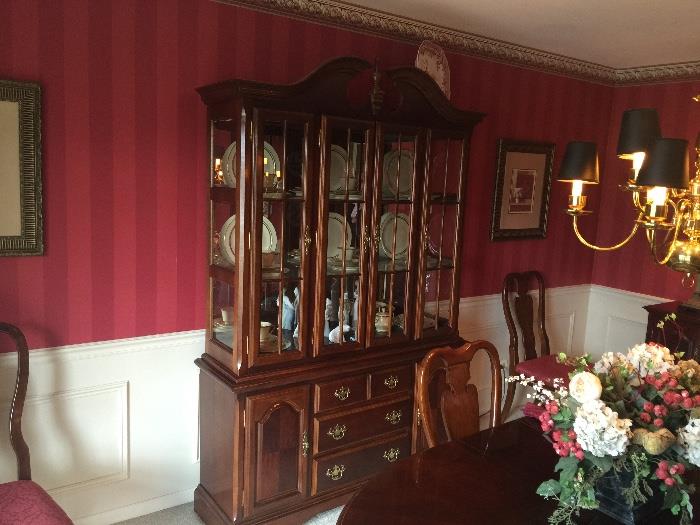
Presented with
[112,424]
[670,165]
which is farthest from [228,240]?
[670,165]

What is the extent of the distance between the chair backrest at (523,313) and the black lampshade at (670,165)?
234cm

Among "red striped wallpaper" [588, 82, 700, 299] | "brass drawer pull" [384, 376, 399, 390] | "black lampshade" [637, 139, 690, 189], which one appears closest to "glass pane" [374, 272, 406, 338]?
"brass drawer pull" [384, 376, 399, 390]

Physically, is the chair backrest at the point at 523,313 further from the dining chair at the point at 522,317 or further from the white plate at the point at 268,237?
the white plate at the point at 268,237

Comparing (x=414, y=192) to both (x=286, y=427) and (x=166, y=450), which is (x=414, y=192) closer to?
(x=286, y=427)

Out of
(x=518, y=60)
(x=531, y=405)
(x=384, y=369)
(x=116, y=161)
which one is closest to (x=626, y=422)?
(x=531, y=405)

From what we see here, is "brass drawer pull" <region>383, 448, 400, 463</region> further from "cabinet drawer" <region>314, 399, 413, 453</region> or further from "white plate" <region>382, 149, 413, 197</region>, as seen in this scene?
"white plate" <region>382, 149, 413, 197</region>

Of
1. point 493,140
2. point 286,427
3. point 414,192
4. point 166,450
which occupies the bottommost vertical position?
point 166,450

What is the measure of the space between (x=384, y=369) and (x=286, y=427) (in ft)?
1.82

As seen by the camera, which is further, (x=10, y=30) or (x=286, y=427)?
(x=286, y=427)

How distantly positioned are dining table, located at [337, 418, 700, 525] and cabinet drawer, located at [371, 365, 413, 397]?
811mm

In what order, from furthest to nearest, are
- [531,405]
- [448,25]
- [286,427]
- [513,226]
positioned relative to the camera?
1. [513,226]
2. [448,25]
3. [286,427]
4. [531,405]

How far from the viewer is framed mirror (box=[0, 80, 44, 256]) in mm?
2246

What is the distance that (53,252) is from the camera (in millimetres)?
2416

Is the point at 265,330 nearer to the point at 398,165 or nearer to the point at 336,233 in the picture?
the point at 336,233
